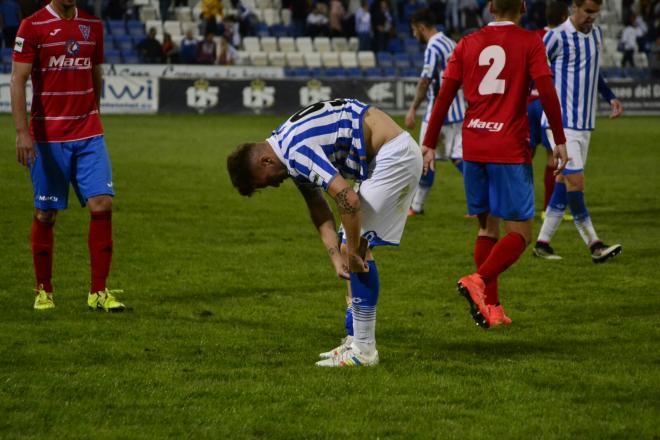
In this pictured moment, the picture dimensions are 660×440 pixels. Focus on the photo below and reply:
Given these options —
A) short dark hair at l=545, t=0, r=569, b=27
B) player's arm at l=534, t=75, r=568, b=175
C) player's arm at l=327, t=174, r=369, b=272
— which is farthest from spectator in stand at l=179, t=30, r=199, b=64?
player's arm at l=327, t=174, r=369, b=272

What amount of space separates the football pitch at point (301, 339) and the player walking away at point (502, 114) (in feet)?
1.97

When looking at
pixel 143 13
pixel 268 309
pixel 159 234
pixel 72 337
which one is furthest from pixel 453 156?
pixel 143 13

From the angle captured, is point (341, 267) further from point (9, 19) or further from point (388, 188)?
point (9, 19)

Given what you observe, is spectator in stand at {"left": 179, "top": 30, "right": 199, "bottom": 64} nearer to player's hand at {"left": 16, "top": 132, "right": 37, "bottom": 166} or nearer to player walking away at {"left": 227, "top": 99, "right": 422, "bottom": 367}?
player's hand at {"left": 16, "top": 132, "right": 37, "bottom": 166}

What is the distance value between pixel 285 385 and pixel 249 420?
614 mm

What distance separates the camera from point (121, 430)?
186 inches

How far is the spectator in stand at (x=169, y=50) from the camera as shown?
27781 mm

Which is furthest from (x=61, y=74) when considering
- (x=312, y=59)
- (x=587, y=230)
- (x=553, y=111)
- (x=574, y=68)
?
(x=312, y=59)

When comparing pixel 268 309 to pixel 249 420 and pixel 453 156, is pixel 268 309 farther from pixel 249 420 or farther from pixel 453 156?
pixel 453 156

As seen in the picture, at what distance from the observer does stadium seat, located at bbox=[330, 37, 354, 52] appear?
31.4m

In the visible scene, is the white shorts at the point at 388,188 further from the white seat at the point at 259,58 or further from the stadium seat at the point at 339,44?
the stadium seat at the point at 339,44

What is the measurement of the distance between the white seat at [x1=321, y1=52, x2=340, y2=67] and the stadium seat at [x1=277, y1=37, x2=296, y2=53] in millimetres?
854

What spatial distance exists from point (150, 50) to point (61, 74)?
20829 mm

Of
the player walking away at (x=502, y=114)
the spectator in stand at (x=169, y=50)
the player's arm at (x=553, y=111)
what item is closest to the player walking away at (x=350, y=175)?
the player walking away at (x=502, y=114)
